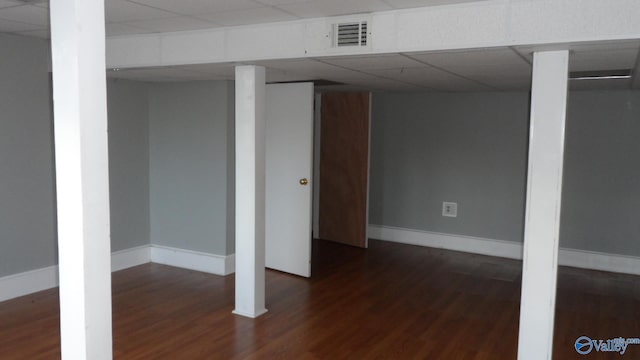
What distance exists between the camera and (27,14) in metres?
3.45

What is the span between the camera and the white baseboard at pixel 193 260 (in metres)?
5.49

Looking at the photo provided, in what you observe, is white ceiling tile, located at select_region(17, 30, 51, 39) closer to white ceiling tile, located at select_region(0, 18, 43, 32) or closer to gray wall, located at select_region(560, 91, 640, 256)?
white ceiling tile, located at select_region(0, 18, 43, 32)

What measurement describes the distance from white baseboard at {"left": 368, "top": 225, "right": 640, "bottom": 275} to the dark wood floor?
0.21 metres

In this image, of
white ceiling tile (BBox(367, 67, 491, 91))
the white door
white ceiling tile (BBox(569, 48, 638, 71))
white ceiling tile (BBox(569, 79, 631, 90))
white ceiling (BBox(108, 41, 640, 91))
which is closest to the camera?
white ceiling tile (BBox(569, 48, 638, 71))

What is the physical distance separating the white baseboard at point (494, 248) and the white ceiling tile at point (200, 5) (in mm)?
4560

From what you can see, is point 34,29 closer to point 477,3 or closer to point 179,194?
point 179,194

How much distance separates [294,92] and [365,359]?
2737 millimetres

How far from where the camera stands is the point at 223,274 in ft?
17.9

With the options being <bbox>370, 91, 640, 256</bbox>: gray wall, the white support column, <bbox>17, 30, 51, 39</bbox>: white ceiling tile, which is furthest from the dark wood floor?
<bbox>17, 30, 51, 39</bbox>: white ceiling tile

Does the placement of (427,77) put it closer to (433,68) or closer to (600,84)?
(433,68)

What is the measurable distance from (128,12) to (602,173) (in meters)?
5.05

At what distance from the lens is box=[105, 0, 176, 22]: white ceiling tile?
10.0 feet

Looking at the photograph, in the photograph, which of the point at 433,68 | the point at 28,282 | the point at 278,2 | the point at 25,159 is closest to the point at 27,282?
the point at 28,282

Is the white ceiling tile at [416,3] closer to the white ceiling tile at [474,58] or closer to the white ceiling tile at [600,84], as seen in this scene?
the white ceiling tile at [474,58]
